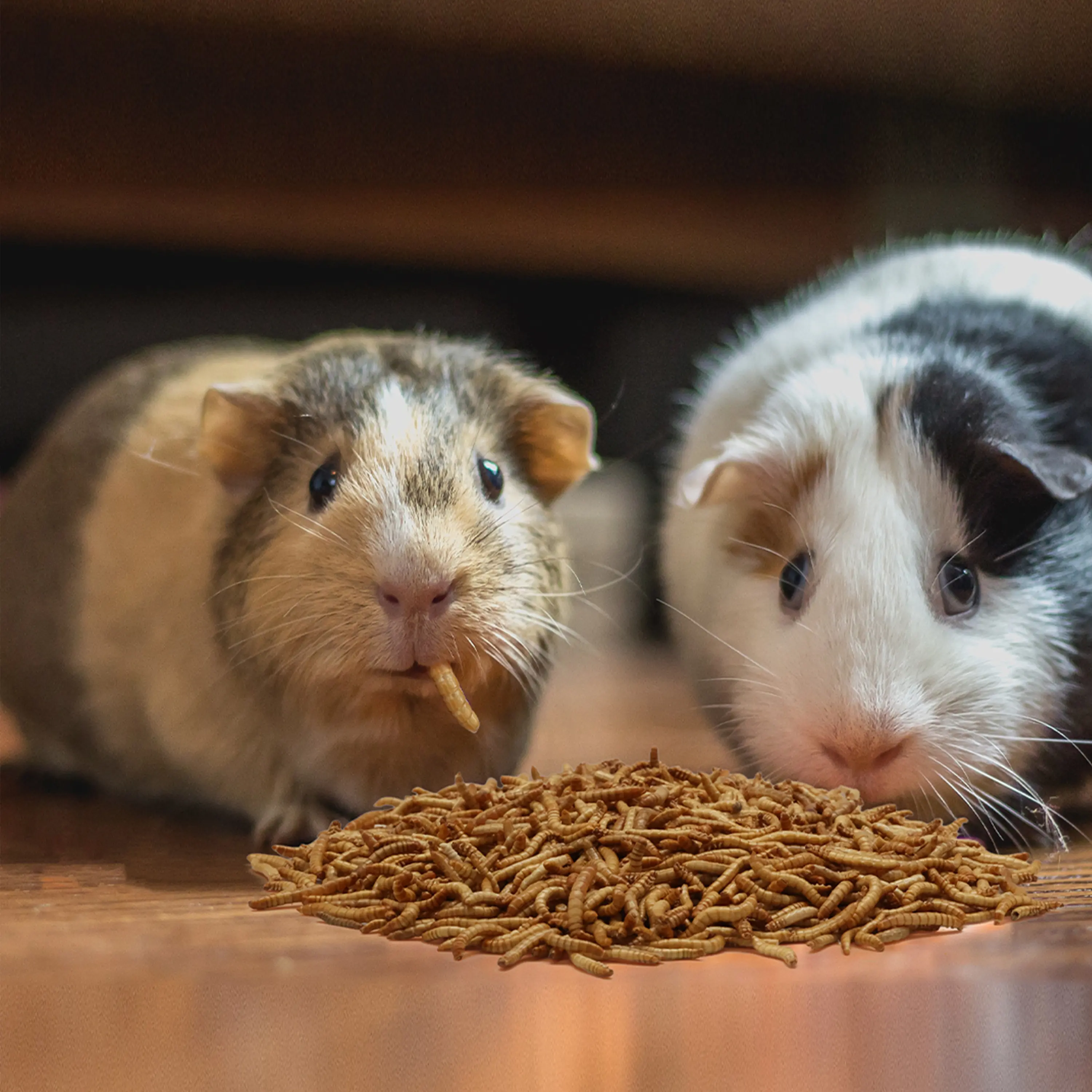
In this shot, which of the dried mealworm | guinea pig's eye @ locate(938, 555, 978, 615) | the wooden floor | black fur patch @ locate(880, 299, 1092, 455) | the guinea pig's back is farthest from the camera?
the guinea pig's back

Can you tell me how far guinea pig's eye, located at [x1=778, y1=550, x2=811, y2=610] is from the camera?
1731 mm

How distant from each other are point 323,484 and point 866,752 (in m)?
0.76

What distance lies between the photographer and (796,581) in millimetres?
1756

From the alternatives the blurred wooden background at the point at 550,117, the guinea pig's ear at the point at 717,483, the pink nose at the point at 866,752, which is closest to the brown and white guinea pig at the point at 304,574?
the guinea pig's ear at the point at 717,483

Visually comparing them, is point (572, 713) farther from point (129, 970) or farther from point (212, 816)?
point (129, 970)

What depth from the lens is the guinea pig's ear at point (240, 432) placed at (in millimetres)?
1729

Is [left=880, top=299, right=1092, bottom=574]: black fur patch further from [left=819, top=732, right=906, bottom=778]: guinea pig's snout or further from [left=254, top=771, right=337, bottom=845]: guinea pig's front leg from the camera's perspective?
[left=254, top=771, right=337, bottom=845]: guinea pig's front leg

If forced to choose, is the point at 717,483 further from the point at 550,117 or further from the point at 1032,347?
the point at 550,117

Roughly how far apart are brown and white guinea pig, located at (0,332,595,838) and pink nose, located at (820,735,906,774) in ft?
1.34

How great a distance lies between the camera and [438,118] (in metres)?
2.81

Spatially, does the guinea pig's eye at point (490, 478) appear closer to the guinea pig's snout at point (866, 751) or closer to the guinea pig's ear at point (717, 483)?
the guinea pig's ear at point (717, 483)

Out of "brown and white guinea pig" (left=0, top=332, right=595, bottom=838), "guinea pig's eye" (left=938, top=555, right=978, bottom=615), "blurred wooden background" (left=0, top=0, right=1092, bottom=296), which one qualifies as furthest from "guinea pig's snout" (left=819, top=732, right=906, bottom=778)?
"blurred wooden background" (left=0, top=0, right=1092, bottom=296)

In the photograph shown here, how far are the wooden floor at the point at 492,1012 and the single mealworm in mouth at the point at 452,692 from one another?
1.03 feet

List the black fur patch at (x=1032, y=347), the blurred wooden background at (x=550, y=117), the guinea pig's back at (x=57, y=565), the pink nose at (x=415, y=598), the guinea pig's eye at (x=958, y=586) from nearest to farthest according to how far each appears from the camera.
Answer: the pink nose at (x=415, y=598)
the guinea pig's eye at (x=958, y=586)
the black fur patch at (x=1032, y=347)
the guinea pig's back at (x=57, y=565)
the blurred wooden background at (x=550, y=117)
